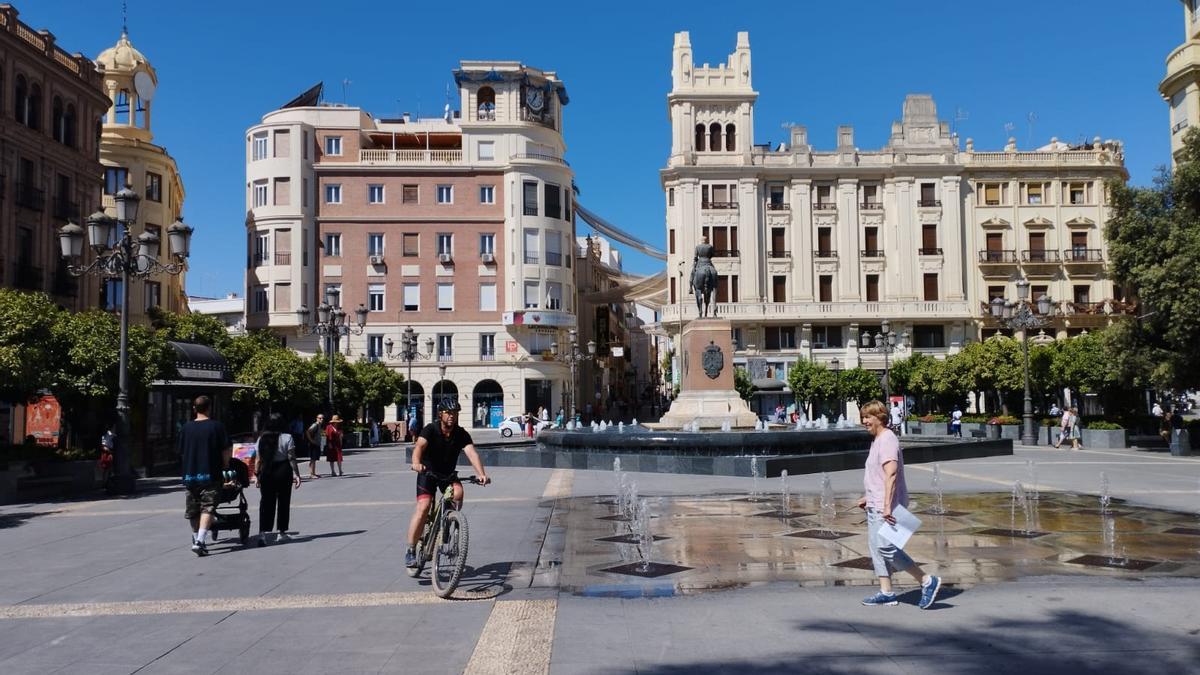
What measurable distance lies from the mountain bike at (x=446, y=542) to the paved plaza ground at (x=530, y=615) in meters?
0.20

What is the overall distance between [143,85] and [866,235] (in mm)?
43465

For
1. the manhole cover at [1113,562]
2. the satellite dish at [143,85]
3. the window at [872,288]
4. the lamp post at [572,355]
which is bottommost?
the manhole cover at [1113,562]

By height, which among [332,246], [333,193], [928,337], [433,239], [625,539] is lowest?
[625,539]

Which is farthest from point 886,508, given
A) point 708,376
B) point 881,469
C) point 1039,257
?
point 1039,257

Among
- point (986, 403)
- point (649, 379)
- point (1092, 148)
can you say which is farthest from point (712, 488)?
point (649, 379)

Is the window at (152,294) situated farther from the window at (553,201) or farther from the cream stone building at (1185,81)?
the cream stone building at (1185,81)

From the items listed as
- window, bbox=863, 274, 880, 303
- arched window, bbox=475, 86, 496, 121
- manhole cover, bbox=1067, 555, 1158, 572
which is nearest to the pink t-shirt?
manhole cover, bbox=1067, 555, 1158, 572

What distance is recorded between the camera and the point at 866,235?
6184cm

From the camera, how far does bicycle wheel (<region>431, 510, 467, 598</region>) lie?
7719 mm

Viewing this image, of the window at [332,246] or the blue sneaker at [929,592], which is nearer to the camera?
the blue sneaker at [929,592]

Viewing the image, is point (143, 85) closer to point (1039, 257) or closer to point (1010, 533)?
point (1010, 533)

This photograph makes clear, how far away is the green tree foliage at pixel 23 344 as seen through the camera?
733 inches

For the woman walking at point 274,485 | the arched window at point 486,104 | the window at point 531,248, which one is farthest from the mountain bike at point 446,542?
the arched window at point 486,104

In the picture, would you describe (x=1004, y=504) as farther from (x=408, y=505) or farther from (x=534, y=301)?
(x=534, y=301)
